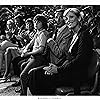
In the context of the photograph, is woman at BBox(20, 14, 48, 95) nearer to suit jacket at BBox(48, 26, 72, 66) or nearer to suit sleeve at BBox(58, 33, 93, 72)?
suit jacket at BBox(48, 26, 72, 66)

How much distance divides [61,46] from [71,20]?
1.07 feet

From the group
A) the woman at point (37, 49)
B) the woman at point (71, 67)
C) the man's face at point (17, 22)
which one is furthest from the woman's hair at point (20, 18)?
the woman at point (71, 67)

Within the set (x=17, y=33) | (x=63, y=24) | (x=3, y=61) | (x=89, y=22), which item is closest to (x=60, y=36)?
(x=63, y=24)

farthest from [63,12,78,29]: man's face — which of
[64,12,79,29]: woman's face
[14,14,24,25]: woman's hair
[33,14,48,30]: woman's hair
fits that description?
[14,14,24,25]: woman's hair

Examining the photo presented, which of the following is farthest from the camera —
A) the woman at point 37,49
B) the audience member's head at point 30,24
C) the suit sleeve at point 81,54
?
the audience member's head at point 30,24

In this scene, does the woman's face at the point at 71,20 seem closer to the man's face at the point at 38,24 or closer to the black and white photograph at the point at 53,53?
the black and white photograph at the point at 53,53

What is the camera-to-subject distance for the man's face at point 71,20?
2.68 metres

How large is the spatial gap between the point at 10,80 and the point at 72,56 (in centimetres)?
83

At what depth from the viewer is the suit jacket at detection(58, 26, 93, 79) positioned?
2.63 meters

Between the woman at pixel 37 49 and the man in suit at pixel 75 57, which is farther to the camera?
the woman at pixel 37 49

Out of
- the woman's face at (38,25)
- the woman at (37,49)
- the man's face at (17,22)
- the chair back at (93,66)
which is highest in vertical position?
the man's face at (17,22)

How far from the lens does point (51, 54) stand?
108 inches
